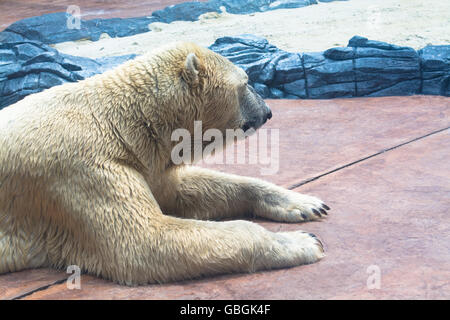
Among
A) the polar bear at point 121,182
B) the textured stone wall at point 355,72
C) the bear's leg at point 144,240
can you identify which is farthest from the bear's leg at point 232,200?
the textured stone wall at point 355,72

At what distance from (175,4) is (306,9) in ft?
8.75

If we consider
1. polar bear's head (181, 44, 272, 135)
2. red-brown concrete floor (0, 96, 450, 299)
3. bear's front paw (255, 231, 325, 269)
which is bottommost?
red-brown concrete floor (0, 96, 450, 299)

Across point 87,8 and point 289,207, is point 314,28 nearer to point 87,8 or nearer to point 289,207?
point 87,8

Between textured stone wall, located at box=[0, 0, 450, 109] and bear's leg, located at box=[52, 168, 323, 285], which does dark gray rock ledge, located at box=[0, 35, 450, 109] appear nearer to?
textured stone wall, located at box=[0, 0, 450, 109]

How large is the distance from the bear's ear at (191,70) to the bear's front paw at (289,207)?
3.00ft

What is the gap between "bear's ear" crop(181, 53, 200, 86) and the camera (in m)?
2.96

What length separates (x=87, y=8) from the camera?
41.8 ft

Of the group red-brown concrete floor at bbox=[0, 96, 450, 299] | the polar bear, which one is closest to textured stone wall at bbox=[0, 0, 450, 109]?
red-brown concrete floor at bbox=[0, 96, 450, 299]

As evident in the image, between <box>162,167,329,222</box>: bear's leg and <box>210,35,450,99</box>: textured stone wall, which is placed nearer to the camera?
<box>162,167,329,222</box>: bear's leg

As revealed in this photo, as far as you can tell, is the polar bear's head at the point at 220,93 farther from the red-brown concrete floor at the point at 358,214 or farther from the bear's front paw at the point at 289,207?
the red-brown concrete floor at the point at 358,214

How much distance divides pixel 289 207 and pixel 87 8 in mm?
10374

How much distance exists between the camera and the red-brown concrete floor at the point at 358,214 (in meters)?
2.64

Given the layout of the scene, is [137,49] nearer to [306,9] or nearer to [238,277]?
[306,9]
